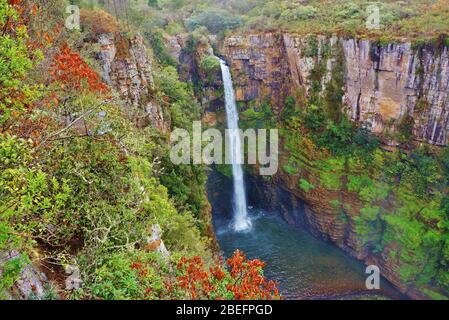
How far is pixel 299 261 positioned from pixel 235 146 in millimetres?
8912

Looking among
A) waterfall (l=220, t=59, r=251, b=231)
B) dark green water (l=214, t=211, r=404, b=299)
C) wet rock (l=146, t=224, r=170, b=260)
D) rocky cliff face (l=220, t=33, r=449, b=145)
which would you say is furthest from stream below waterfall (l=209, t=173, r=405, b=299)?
wet rock (l=146, t=224, r=170, b=260)

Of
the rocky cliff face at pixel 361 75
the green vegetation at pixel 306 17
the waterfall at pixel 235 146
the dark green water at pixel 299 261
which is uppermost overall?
the green vegetation at pixel 306 17

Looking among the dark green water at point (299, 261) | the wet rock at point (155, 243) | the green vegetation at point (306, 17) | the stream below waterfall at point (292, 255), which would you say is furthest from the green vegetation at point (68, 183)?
the green vegetation at point (306, 17)

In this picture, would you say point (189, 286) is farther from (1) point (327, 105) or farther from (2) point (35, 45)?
(1) point (327, 105)

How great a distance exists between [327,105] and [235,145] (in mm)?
6534

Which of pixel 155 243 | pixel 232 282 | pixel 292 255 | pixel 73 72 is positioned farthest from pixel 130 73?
pixel 292 255

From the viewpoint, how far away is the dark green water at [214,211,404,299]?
1656 centimetres

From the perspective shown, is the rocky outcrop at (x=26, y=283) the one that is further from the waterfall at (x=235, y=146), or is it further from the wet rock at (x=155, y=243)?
the waterfall at (x=235, y=146)

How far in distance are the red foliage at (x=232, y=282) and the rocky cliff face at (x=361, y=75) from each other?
50.3 feet

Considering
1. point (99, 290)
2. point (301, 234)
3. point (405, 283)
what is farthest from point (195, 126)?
point (99, 290)

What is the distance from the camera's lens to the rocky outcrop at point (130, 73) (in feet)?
40.2

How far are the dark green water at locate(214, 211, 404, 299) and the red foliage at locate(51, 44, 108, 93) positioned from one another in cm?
1156

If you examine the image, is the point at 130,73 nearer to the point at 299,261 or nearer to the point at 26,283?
the point at 26,283

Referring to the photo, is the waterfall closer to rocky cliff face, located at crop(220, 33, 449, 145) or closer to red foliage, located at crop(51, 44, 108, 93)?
rocky cliff face, located at crop(220, 33, 449, 145)
